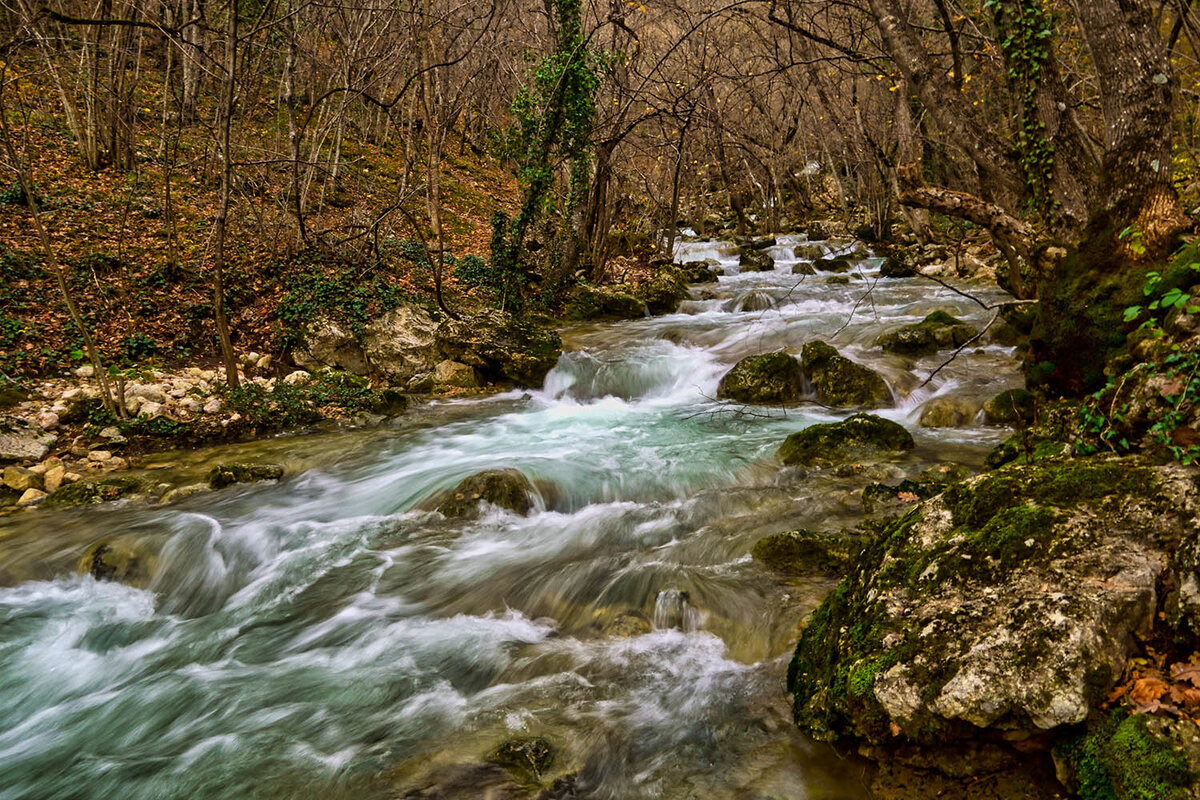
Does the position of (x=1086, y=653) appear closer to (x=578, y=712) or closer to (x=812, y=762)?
(x=812, y=762)

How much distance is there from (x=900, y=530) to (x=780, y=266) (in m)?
18.8

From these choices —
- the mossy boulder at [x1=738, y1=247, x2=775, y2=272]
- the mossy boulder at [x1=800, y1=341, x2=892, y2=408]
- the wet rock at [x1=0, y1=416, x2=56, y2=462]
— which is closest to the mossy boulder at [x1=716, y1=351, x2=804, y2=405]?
the mossy boulder at [x1=800, y1=341, x2=892, y2=408]

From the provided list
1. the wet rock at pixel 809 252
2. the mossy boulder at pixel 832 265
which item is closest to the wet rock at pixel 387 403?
the mossy boulder at pixel 832 265

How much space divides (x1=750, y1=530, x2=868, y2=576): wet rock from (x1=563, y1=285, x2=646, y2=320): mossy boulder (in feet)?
33.7

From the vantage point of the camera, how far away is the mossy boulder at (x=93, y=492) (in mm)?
6359

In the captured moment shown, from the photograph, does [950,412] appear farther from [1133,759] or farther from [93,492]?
[93,492]

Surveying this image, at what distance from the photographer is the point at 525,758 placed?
3.16 meters

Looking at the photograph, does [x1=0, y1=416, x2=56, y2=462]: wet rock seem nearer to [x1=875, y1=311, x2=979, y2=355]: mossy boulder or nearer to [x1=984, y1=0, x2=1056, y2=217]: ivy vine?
[x1=984, y1=0, x2=1056, y2=217]: ivy vine

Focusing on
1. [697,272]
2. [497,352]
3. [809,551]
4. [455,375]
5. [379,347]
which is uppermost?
[697,272]

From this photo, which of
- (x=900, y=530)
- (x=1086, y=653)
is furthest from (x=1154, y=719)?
(x=900, y=530)

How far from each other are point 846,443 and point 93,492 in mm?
8153

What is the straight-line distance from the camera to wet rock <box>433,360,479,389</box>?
10750 millimetres

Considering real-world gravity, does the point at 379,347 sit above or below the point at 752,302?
below

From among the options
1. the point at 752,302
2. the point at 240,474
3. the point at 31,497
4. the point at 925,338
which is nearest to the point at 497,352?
the point at 240,474
